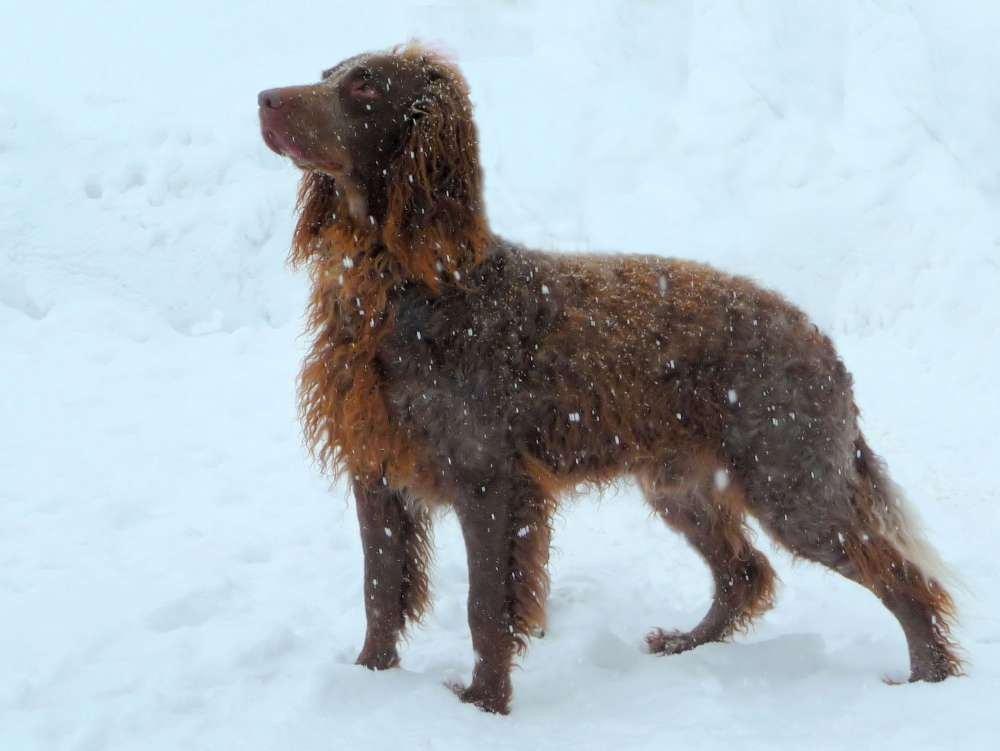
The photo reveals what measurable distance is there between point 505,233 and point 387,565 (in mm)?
5131

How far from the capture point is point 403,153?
11.1ft

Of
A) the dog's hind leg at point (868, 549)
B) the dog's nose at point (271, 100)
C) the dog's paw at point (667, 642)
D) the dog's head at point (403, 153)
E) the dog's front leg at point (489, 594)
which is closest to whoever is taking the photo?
the dog's nose at point (271, 100)

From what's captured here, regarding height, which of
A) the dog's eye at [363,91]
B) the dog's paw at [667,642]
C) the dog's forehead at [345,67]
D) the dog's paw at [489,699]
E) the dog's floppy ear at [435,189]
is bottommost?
the dog's paw at [667,642]

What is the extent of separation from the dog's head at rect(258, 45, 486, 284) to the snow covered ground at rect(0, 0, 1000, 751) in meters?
1.58

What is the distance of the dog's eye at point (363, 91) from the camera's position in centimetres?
337

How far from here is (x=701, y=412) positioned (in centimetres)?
371

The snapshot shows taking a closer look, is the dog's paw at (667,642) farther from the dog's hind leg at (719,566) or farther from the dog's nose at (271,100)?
the dog's nose at (271,100)

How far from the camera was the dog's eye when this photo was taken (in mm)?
3365

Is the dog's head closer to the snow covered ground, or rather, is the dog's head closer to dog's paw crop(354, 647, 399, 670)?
dog's paw crop(354, 647, 399, 670)

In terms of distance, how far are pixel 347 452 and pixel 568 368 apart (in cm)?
83

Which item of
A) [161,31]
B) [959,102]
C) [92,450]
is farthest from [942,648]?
[161,31]

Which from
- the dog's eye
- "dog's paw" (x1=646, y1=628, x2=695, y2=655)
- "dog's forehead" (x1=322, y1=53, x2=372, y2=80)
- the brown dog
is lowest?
"dog's paw" (x1=646, y1=628, x2=695, y2=655)

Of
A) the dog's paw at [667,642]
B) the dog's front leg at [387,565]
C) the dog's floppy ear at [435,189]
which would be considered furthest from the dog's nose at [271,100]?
the dog's paw at [667,642]

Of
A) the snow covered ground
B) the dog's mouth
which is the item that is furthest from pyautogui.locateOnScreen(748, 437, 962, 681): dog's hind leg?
the dog's mouth
